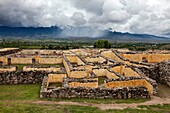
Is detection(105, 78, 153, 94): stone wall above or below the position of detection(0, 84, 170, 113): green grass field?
above

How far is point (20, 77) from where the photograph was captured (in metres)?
20.8

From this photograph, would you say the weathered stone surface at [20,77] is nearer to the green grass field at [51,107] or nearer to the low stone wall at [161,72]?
the green grass field at [51,107]

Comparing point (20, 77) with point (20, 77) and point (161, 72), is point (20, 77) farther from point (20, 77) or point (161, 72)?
point (161, 72)

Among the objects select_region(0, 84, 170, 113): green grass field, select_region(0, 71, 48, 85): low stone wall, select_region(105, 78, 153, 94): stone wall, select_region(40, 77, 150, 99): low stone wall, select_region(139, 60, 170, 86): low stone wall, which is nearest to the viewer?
select_region(0, 84, 170, 113): green grass field

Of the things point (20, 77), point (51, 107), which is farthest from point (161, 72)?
point (20, 77)

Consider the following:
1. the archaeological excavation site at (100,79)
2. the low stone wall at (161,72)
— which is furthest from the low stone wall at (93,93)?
the low stone wall at (161,72)

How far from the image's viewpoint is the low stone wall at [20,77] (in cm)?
2066

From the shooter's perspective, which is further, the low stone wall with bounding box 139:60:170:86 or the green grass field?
the low stone wall with bounding box 139:60:170:86

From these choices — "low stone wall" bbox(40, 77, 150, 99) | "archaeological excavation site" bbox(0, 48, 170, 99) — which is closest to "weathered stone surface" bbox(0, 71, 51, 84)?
"archaeological excavation site" bbox(0, 48, 170, 99)

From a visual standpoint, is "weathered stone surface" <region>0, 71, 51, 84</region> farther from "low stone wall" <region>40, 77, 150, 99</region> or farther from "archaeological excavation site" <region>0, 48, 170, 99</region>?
"low stone wall" <region>40, 77, 150, 99</region>

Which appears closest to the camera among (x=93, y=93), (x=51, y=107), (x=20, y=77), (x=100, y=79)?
(x=51, y=107)

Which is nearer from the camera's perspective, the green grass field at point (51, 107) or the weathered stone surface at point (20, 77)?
the green grass field at point (51, 107)

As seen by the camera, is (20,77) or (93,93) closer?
(93,93)

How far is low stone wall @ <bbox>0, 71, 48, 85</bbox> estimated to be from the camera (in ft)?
67.8
